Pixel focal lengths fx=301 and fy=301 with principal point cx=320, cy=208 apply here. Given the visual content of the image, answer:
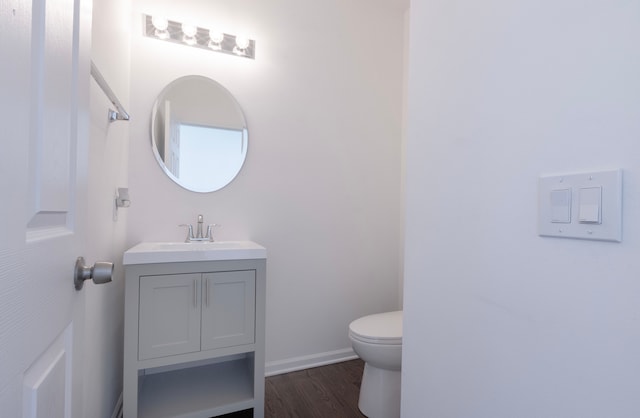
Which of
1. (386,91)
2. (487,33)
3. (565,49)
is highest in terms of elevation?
(386,91)

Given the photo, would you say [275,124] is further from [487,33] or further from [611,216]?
[611,216]

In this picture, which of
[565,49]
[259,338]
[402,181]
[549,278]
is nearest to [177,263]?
[259,338]

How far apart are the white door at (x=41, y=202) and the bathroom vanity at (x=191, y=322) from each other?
2.39 ft

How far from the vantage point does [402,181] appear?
2.44m

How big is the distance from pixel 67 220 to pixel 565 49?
1.01m

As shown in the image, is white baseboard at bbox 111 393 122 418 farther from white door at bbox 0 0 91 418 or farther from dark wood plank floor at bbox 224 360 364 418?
white door at bbox 0 0 91 418

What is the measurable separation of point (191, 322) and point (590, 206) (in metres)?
1.48

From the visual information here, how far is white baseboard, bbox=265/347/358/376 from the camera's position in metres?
1.96

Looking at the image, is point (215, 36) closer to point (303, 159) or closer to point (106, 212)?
point (303, 159)

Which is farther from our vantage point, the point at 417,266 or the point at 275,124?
the point at 275,124

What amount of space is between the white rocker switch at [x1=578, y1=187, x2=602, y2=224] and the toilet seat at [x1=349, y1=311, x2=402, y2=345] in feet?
3.61

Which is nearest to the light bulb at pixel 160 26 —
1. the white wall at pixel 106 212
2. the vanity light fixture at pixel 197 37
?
the vanity light fixture at pixel 197 37

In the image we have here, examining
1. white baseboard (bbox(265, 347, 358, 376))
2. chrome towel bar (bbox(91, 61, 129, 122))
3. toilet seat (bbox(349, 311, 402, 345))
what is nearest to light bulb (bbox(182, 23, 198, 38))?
chrome towel bar (bbox(91, 61, 129, 122))

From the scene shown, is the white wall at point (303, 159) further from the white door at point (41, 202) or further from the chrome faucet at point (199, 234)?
the white door at point (41, 202)
